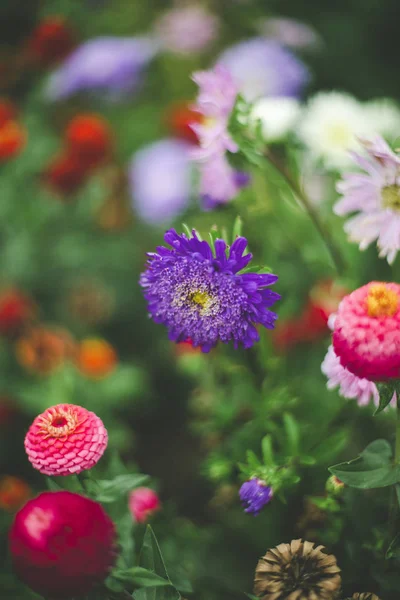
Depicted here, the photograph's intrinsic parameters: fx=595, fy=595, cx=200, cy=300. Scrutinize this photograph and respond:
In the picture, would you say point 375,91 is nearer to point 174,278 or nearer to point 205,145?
point 205,145

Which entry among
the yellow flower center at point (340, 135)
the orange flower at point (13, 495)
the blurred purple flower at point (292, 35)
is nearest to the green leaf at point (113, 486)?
the orange flower at point (13, 495)

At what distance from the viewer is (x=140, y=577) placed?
514 mm

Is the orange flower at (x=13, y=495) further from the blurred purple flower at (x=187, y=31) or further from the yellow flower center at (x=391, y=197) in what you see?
the blurred purple flower at (x=187, y=31)

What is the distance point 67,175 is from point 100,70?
0.32 metres

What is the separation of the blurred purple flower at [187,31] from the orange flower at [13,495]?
4.18 feet

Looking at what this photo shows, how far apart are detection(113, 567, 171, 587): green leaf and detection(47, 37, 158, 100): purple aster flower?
1.13 meters

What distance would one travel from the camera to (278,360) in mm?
816

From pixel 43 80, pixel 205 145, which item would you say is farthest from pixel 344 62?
pixel 205 145

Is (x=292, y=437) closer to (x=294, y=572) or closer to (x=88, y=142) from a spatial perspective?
(x=294, y=572)

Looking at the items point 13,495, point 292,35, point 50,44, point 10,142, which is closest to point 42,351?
point 13,495

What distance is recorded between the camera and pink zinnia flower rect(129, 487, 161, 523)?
0.73m

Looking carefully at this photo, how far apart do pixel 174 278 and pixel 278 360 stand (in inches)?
12.4

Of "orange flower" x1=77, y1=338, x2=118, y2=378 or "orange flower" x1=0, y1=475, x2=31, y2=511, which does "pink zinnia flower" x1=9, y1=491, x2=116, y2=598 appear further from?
"orange flower" x1=77, y1=338, x2=118, y2=378

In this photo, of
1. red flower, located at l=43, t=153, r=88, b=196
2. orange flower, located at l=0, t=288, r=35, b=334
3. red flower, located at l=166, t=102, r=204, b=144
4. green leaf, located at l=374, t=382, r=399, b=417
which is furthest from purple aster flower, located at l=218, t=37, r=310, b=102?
green leaf, located at l=374, t=382, r=399, b=417
